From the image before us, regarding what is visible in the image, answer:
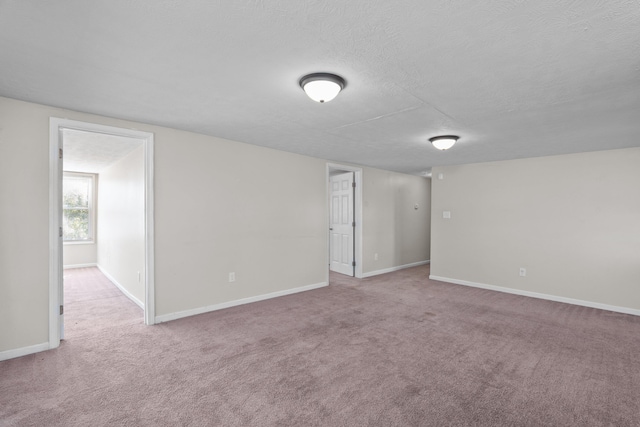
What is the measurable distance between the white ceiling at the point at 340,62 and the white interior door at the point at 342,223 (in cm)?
281

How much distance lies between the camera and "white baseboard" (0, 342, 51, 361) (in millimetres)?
2646

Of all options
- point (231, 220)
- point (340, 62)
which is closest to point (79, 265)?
point (231, 220)

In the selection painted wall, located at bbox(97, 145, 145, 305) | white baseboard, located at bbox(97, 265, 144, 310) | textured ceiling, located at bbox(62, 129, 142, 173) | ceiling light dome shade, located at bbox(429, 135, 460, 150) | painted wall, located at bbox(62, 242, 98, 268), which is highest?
textured ceiling, located at bbox(62, 129, 142, 173)

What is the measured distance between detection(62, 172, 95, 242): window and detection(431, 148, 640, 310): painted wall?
25.9 feet

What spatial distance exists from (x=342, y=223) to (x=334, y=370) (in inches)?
160

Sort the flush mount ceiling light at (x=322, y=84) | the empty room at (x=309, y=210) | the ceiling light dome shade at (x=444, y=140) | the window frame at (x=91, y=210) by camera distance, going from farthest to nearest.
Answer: the window frame at (x=91, y=210), the ceiling light dome shade at (x=444, y=140), the flush mount ceiling light at (x=322, y=84), the empty room at (x=309, y=210)

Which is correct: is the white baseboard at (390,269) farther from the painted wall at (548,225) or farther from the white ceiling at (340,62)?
the white ceiling at (340,62)

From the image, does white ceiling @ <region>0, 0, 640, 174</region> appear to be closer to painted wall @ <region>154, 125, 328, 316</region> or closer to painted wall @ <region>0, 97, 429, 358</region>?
painted wall @ <region>0, 97, 429, 358</region>

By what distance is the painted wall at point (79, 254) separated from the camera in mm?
6906

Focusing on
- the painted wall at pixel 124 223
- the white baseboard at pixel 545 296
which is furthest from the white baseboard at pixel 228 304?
the white baseboard at pixel 545 296

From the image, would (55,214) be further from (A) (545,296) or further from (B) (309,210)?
(A) (545,296)

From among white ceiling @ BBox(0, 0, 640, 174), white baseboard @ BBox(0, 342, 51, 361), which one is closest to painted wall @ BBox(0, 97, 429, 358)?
white baseboard @ BBox(0, 342, 51, 361)

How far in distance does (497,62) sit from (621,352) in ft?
9.94

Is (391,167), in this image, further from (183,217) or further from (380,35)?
(380,35)
